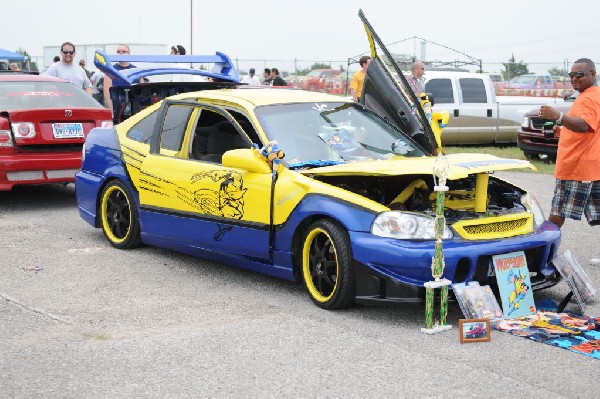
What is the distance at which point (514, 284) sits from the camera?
19.0 feet

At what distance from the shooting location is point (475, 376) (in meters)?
4.66

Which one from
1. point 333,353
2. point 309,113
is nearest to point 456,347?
point 333,353

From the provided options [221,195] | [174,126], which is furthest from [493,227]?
[174,126]

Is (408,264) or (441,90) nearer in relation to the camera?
(408,264)

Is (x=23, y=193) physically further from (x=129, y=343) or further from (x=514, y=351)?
(x=514, y=351)

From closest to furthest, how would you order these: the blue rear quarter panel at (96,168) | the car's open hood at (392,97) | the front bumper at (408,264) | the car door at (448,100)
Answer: the front bumper at (408,264) < the car's open hood at (392,97) < the blue rear quarter panel at (96,168) < the car door at (448,100)

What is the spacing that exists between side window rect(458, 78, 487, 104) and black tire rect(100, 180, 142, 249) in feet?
39.4

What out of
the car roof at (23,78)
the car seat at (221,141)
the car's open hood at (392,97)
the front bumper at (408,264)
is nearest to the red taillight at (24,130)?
the car roof at (23,78)

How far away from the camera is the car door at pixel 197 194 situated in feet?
21.1

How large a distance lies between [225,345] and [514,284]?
189 centimetres

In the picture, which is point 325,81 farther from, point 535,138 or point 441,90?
point 535,138

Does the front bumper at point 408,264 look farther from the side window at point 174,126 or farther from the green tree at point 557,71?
the green tree at point 557,71

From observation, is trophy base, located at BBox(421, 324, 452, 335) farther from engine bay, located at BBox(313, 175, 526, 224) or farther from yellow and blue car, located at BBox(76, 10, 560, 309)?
engine bay, located at BBox(313, 175, 526, 224)

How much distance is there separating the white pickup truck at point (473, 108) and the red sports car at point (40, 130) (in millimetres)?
9355
